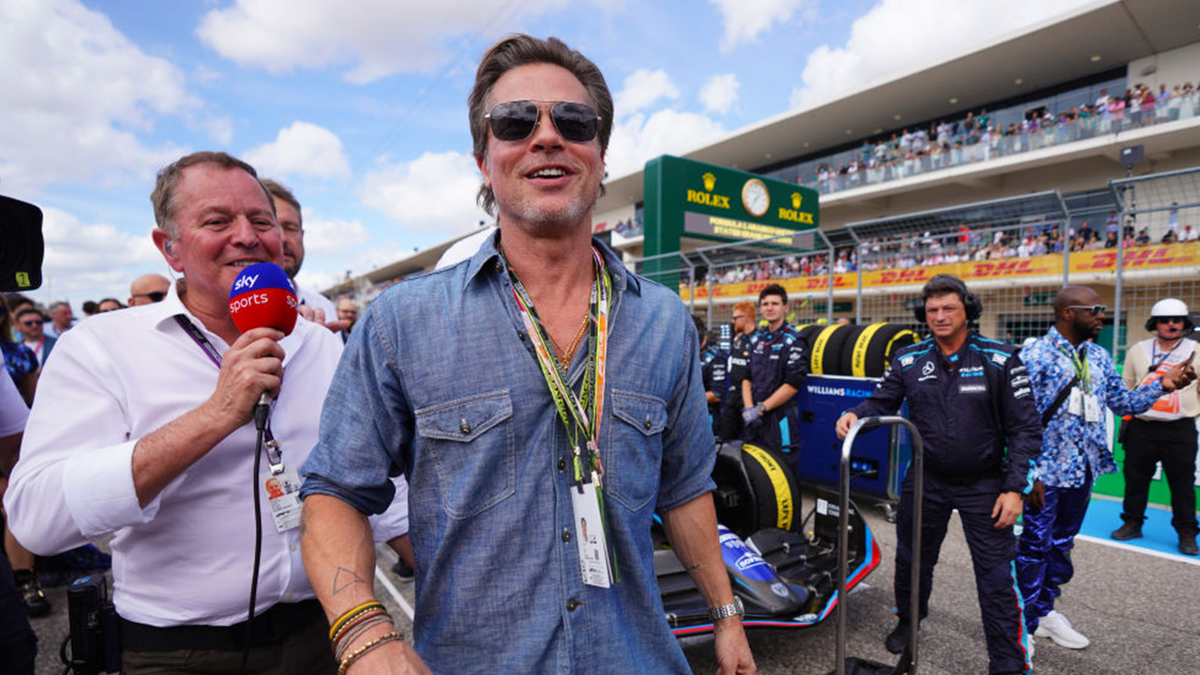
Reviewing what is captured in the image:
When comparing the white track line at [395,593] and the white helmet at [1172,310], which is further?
the white helmet at [1172,310]

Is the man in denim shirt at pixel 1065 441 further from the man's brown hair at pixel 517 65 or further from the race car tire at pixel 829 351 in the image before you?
the man's brown hair at pixel 517 65

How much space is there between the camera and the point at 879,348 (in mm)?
5816

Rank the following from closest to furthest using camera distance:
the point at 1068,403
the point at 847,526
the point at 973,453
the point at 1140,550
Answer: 1. the point at 847,526
2. the point at 973,453
3. the point at 1068,403
4. the point at 1140,550

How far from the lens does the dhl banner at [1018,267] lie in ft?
19.4

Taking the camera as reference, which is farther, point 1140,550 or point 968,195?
point 968,195

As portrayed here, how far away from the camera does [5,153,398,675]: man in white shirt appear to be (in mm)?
1271

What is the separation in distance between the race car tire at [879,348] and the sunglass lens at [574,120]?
5.17 meters

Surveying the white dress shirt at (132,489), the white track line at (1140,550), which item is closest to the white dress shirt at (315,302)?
the white dress shirt at (132,489)

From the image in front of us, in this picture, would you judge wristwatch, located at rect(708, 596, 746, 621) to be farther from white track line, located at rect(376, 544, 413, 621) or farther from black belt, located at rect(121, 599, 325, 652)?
white track line, located at rect(376, 544, 413, 621)

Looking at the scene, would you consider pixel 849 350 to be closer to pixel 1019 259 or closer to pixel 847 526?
pixel 847 526

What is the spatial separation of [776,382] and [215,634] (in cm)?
523

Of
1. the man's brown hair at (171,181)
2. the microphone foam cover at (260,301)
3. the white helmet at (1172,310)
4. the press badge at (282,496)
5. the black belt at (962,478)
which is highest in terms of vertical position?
the man's brown hair at (171,181)

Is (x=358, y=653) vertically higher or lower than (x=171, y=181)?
lower

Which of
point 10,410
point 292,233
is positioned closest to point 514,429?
point 10,410
